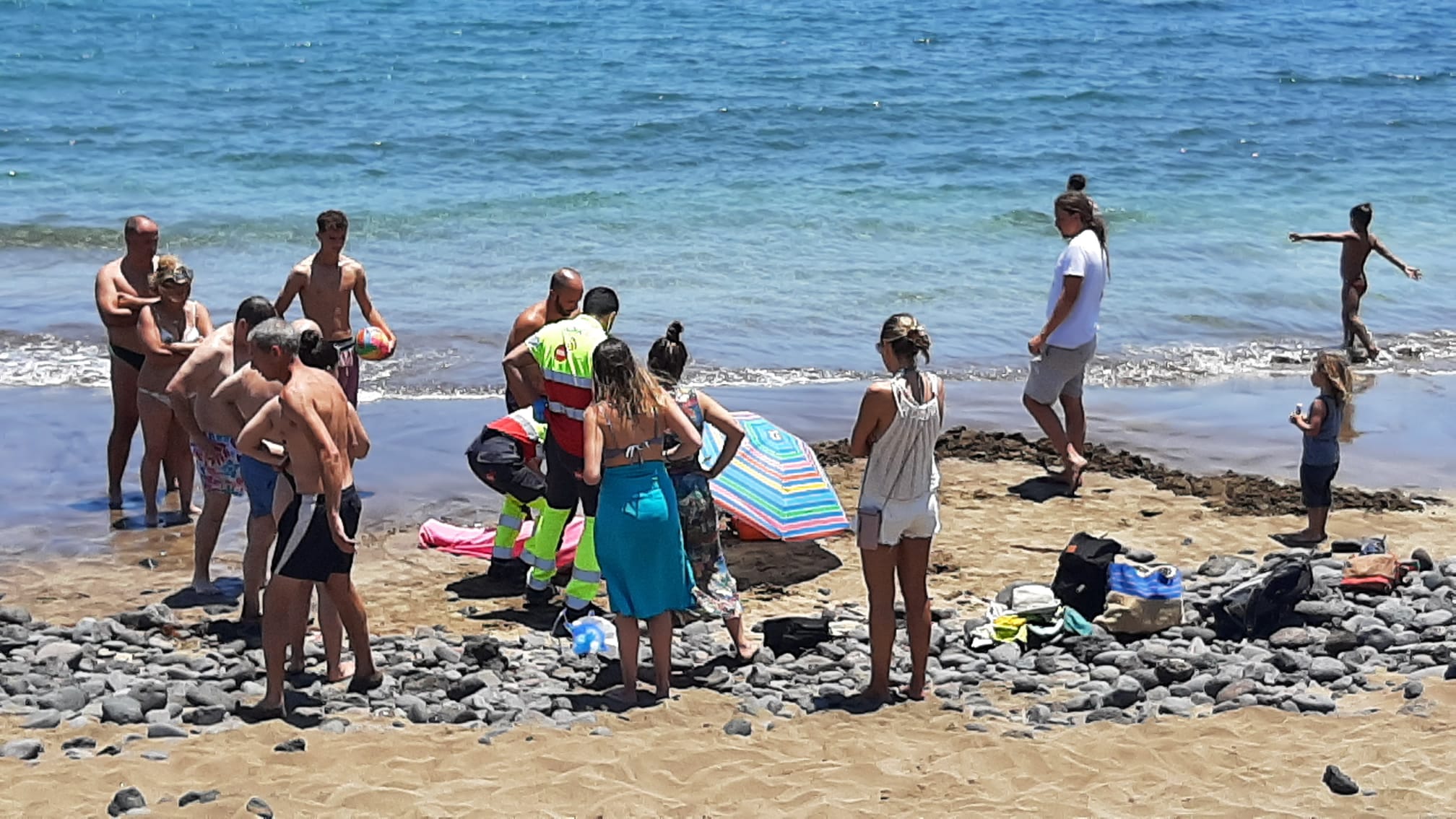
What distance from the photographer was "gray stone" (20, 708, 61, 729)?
6.32 meters

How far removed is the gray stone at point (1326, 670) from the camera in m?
6.79

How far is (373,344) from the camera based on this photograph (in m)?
9.44

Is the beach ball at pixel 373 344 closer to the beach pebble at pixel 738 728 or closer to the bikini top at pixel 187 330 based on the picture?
the bikini top at pixel 187 330

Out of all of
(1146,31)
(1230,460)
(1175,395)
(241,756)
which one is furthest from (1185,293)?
(1146,31)

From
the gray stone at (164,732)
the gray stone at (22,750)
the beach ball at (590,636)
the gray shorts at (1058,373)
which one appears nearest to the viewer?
the gray stone at (22,750)

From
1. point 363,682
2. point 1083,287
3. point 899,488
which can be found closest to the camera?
point 899,488

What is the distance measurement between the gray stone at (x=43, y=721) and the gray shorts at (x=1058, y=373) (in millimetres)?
6010

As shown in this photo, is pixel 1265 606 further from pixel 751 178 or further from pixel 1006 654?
pixel 751 178

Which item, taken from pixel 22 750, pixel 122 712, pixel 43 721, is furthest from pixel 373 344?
pixel 22 750

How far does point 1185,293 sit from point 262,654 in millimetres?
11796

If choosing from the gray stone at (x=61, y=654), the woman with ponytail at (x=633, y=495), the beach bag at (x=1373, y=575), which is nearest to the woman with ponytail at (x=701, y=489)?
the woman with ponytail at (x=633, y=495)

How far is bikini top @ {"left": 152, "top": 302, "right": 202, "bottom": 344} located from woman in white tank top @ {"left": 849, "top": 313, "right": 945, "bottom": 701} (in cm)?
433

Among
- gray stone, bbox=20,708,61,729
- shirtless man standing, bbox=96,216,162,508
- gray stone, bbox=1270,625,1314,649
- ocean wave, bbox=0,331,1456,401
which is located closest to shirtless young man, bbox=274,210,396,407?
shirtless man standing, bbox=96,216,162,508

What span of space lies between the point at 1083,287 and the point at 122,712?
5989 mm
